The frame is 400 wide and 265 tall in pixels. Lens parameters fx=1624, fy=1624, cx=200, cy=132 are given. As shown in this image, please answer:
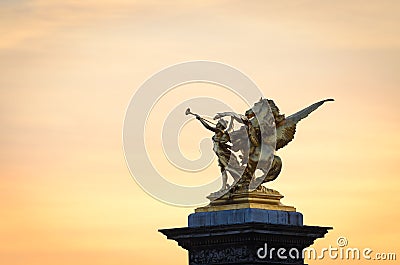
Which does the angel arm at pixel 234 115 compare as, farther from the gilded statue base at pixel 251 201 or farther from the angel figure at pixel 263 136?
the gilded statue base at pixel 251 201

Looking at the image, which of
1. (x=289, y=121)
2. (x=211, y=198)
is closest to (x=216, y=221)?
(x=211, y=198)

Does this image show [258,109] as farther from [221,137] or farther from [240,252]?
[240,252]

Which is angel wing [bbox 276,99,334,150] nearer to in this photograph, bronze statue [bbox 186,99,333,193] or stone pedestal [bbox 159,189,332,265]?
bronze statue [bbox 186,99,333,193]

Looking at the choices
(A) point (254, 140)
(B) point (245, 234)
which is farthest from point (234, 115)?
(B) point (245, 234)

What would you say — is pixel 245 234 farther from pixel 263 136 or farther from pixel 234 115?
pixel 234 115

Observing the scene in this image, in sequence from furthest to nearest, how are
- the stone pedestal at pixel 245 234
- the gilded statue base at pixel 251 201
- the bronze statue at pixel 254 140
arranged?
the bronze statue at pixel 254 140, the gilded statue base at pixel 251 201, the stone pedestal at pixel 245 234

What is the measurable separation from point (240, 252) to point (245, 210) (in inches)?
50.6

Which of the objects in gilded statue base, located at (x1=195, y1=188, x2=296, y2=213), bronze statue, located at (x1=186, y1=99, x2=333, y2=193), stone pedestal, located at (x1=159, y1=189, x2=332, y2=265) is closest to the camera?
stone pedestal, located at (x1=159, y1=189, x2=332, y2=265)

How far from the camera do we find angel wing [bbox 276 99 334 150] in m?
49.5

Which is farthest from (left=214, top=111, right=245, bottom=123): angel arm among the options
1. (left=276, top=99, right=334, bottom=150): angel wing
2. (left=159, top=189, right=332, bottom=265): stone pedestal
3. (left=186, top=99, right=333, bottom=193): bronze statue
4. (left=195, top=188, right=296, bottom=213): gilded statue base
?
(left=159, top=189, right=332, bottom=265): stone pedestal

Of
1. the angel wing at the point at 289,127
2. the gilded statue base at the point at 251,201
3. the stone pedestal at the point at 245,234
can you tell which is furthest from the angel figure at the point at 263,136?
A: the stone pedestal at the point at 245,234

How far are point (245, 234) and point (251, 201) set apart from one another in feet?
3.50

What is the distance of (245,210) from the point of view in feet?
158

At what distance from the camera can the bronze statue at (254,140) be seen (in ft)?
161
